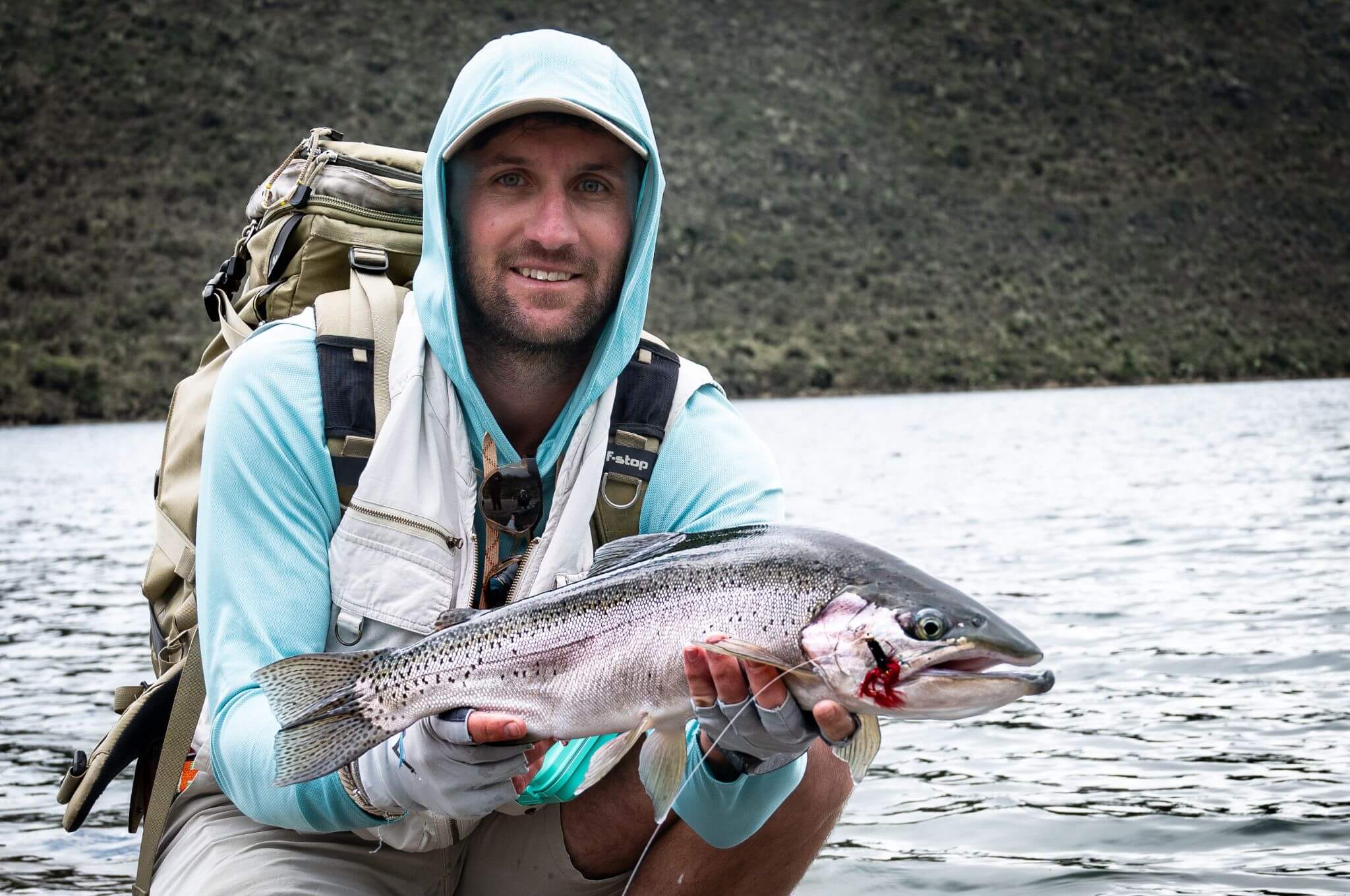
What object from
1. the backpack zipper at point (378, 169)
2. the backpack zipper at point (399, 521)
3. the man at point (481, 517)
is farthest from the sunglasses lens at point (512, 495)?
the backpack zipper at point (378, 169)

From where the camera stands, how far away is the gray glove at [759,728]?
2916 millimetres

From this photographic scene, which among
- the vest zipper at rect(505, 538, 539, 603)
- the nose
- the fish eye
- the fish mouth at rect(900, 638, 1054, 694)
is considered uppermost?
the nose

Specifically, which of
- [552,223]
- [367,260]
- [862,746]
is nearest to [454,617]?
[862,746]

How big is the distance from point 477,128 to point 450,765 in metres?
1.61

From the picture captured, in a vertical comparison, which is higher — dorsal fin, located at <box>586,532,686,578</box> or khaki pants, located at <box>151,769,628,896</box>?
dorsal fin, located at <box>586,532,686,578</box>

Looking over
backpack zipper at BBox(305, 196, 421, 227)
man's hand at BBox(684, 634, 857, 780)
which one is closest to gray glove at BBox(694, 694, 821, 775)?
man's hand at BBox(684, 634, 857, 780)

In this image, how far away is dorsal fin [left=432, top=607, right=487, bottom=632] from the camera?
123 inches

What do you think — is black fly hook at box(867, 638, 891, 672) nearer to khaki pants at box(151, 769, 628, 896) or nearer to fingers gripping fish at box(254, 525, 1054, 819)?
fingers gripping fish at box(254, 525, 1054, 819)

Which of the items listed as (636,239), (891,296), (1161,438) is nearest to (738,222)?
(891,296)

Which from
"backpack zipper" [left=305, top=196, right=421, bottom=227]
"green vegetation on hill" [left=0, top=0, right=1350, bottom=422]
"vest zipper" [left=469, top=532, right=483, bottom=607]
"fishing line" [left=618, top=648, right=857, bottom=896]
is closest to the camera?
"fishing line" [left=618, top=648, right=857, bottom=896]

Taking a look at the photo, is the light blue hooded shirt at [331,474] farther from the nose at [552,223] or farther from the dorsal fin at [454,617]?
the dorsal fin at [454,617]

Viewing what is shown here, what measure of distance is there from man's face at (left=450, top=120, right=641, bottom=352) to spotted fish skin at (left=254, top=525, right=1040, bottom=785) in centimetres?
83

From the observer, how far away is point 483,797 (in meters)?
3.02

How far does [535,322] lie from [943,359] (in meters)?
77.7
